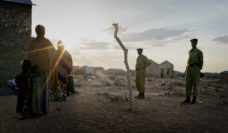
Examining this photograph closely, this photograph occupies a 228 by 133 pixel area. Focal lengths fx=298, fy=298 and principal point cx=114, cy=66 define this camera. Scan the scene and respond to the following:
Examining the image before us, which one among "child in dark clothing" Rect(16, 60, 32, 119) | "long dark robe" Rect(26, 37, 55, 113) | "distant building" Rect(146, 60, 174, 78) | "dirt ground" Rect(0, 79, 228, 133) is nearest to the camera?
"dirt ground" Rect(0, 79, 228, 133)

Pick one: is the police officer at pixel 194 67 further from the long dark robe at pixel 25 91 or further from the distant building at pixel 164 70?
the distant building at pixel 164 70

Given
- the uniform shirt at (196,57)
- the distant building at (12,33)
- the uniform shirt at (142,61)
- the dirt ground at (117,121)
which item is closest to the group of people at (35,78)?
the dirt ground at (117,121)

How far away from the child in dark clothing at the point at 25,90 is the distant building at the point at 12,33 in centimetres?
849

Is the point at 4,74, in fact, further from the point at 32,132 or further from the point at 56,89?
the point at 32,132

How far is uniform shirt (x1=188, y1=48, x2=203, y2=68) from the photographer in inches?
420

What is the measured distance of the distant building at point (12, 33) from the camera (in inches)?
599

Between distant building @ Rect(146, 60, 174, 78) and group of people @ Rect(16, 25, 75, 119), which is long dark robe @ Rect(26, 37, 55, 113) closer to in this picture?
group of people @ Rect(16, 25, 75, 119)

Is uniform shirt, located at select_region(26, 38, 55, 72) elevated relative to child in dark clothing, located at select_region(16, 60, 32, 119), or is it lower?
elevated

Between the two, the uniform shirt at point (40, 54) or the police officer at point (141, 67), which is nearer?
the uniform shirt at point (40, 54)

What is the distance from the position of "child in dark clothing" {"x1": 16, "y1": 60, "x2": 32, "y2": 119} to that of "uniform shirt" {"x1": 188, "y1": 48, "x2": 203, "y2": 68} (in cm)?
599

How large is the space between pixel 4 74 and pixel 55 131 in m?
10.5

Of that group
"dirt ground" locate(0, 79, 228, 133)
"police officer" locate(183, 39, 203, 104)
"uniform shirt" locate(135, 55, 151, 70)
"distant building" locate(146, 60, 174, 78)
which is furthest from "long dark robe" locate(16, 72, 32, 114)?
"distant building" locate(146, 60, 174, 78)

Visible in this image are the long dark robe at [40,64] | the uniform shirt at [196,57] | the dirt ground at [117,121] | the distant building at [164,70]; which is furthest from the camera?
the distant building at [164,70]

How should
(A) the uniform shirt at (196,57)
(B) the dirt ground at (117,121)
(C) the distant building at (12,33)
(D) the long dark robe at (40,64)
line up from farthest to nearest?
(C) the distant building at (12,33) → (A) the uniform shirt at (196,57) → (D) the long dark robe at (40,64) → (B) the dirt ground at (117,121)
